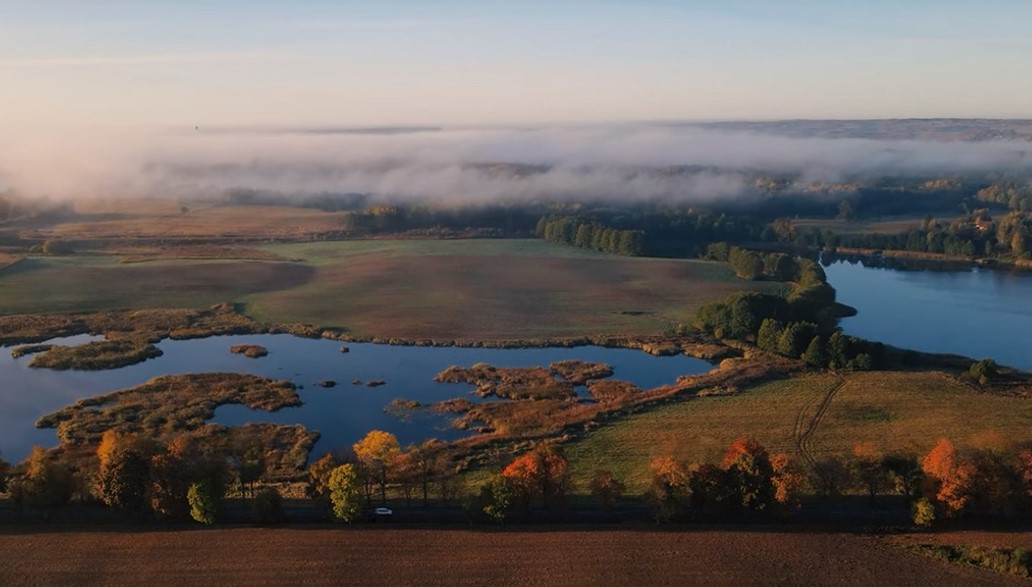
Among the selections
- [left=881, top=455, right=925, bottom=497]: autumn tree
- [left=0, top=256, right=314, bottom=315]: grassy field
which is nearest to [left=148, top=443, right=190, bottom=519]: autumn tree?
[left=881, top=455, right=925, bottom=497]: autumn tree

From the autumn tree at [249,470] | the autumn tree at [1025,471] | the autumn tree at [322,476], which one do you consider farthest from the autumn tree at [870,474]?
the autumn tree at [249,470]

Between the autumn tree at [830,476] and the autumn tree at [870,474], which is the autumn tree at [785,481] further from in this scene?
the autumn tree at [870,474]

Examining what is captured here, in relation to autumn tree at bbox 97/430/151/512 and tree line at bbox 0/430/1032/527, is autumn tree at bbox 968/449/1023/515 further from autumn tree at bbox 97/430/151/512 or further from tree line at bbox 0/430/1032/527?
autumn tree at bbox 97/430/151/512

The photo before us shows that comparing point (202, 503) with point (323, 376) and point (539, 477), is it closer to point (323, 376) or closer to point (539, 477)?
point (539, 477)

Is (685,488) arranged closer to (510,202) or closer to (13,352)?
(13,352)

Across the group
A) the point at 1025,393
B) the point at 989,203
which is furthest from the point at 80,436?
the point at 989,203
